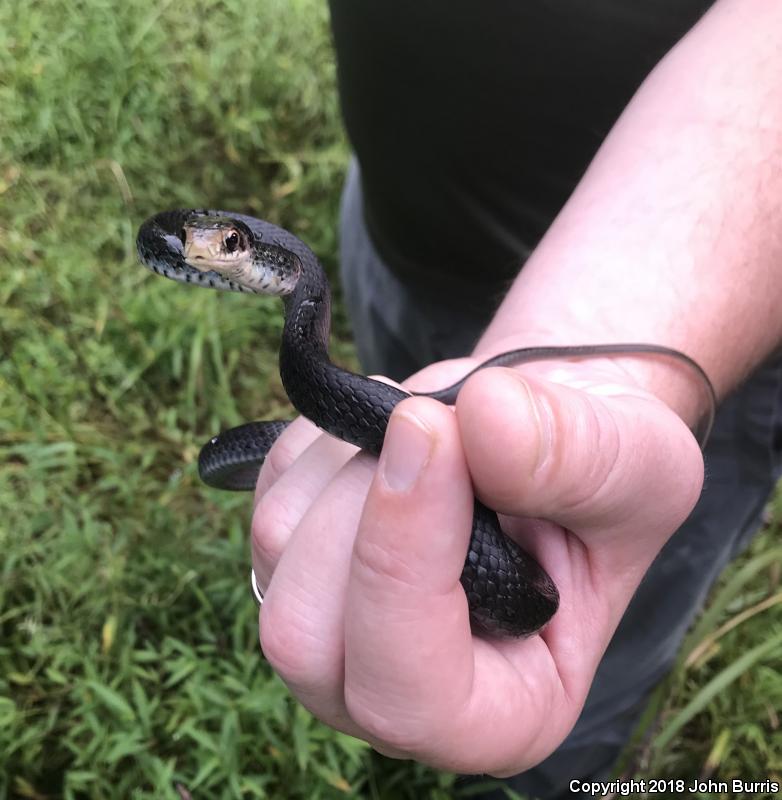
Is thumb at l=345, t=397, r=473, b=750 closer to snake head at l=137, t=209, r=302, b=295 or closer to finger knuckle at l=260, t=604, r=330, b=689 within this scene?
finger knuckle at l=260, t=604, r=330, b=689

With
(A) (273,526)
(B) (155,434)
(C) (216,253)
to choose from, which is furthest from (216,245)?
(B) (155,434)

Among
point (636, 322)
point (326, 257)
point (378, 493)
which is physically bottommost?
point (326, 257)

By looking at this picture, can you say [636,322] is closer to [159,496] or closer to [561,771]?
[561,771]

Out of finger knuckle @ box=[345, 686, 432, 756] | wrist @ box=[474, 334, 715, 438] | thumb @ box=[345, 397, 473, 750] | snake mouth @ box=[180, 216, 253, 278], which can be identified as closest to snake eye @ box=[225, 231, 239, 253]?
snake mouth @ box=[180, 216, 253, 278]

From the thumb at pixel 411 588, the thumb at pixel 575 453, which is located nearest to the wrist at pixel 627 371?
the thumb at pixel 575 453

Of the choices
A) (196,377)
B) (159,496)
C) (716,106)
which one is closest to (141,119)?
(196,377)

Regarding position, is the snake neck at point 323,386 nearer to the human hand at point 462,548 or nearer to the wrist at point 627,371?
the human hand at point 462,548
